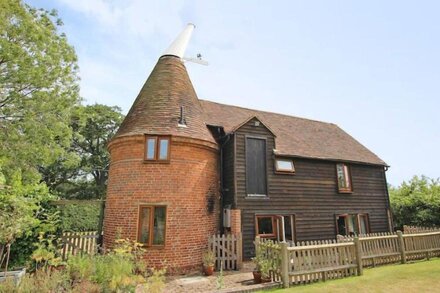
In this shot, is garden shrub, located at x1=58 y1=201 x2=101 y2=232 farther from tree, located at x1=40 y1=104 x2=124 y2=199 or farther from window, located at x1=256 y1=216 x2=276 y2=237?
tree, located at x1=40 y1=104 x2=124 y2=199

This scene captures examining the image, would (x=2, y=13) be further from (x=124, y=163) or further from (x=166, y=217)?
(x=166, y=217)

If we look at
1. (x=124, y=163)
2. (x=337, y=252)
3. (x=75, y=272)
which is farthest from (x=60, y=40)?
(x=337, y=252)

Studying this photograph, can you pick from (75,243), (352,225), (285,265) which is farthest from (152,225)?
(352,225)

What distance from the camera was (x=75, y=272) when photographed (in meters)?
6.93

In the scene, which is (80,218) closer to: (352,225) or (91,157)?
(352,225)

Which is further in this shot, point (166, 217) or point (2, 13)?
point (2, 13)

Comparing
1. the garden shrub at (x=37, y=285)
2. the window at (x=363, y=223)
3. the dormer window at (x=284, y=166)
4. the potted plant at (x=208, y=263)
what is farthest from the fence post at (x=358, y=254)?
the garden shrub at (x=37, y=285)

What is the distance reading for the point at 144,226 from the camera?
10500 millimetres

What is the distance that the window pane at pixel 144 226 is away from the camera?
10367 mm

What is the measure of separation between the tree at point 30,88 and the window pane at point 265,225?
12878 millimetres

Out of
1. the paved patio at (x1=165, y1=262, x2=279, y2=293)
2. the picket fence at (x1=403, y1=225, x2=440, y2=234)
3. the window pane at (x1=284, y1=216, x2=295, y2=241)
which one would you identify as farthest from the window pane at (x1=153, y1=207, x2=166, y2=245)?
the picket fence at (x1=403, y1=225, x2=440, y2=234)

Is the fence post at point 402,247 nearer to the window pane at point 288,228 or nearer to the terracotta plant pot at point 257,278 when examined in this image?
the window pane at point 288,228

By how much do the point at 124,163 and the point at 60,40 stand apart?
36.6ft

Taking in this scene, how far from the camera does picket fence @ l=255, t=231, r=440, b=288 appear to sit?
8.55 m
